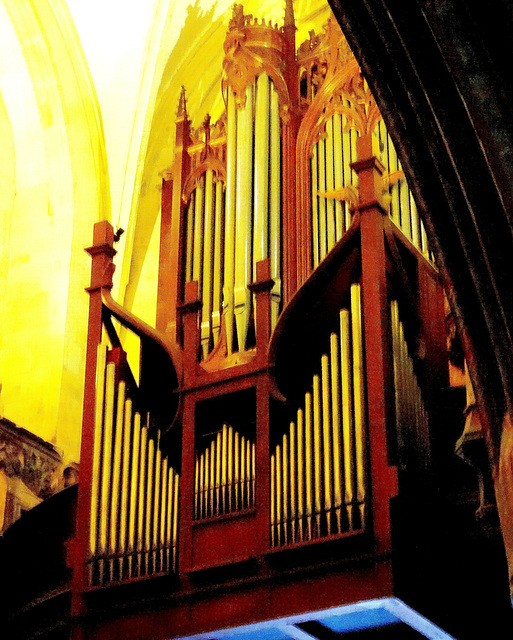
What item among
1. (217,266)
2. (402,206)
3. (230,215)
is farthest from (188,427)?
(402,206)

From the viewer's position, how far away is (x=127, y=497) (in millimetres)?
7281

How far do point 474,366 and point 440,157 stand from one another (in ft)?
2.13

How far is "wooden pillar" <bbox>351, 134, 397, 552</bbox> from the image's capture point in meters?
6.46

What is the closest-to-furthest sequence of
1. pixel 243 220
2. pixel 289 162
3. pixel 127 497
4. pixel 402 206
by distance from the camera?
pixel 127 497 < pixel 402 206 < pixel 243 220 < pixel 289 162

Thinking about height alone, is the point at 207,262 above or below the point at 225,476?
above

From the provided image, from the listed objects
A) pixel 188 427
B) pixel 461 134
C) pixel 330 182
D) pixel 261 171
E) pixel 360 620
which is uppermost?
pixel 261 171

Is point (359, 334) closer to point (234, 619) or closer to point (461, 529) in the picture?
point (461, 529)

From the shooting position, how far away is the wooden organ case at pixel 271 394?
6629 mm

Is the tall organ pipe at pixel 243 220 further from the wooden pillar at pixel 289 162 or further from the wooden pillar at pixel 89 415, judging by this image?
the wooden pillar at pixel 89 415

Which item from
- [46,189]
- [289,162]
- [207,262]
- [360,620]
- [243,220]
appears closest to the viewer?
[360,620]

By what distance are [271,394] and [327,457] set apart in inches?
22.9

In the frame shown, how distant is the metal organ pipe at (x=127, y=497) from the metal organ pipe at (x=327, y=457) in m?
0.71

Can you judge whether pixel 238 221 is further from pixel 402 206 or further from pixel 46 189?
pixel 46 189

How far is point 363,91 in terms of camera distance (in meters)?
8.94
